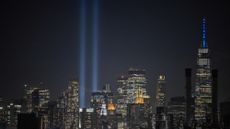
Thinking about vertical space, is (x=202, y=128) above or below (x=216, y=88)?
below

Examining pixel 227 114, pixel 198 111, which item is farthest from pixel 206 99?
pixel 227 114

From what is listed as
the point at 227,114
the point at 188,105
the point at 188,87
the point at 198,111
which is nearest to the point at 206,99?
the point at 198,111

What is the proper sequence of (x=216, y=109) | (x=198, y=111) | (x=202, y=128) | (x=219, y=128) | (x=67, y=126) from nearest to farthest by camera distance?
(x=219, y=128) → (x=202, y=128) → (x=216, y=109) → (x=198, y=111) → (x=67, y=126)

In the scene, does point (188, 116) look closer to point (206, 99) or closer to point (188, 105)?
point (188, 105)

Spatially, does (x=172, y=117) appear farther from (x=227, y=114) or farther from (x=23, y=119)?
(x=23, y=119)

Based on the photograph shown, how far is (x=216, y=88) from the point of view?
67.7 metres

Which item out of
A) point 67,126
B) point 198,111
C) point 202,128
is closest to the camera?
point 202,128


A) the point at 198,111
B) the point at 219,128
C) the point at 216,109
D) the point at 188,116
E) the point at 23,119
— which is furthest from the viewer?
the point at 198,111

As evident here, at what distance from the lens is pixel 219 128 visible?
2344 inches

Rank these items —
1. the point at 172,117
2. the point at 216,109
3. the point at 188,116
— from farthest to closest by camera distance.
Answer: the point at 172,117 → the point at 188,116 → the point at 216,109

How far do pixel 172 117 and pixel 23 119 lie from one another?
69448mm

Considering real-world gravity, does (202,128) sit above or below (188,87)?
below

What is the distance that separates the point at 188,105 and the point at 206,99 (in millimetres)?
10474

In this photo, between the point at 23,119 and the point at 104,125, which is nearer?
the point at 23,119
